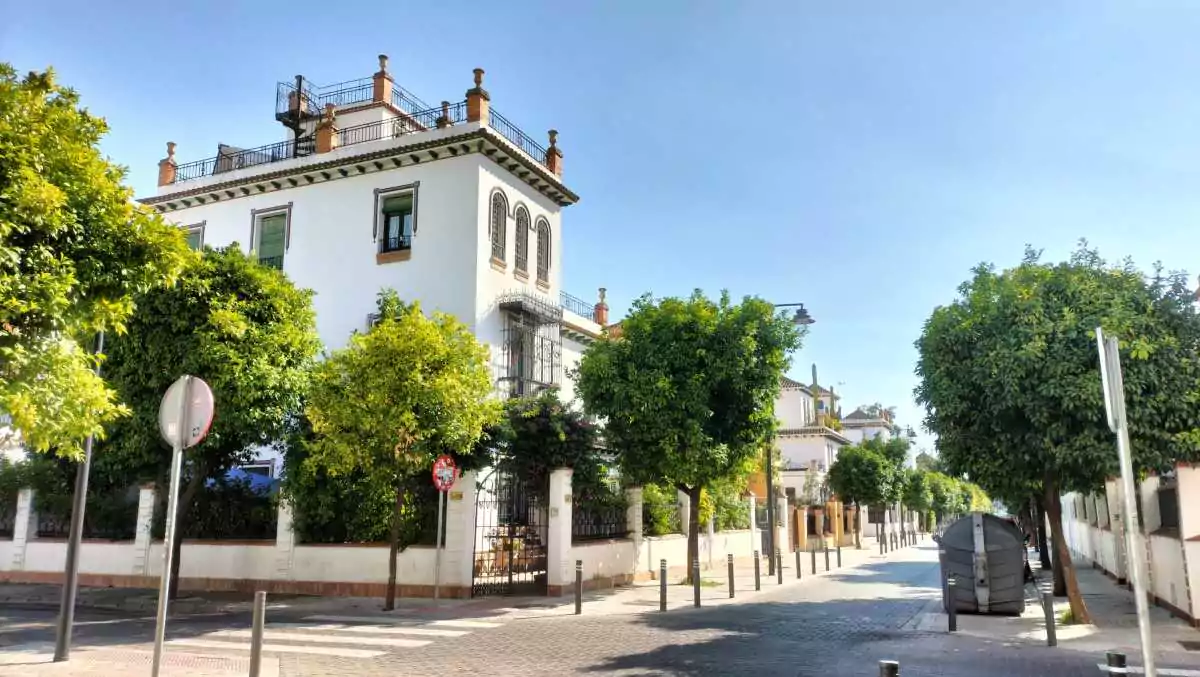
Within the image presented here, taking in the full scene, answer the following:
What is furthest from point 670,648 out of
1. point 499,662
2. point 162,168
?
point 162,168

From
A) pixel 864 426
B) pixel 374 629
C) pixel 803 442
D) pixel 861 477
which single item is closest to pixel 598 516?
pixel 374 629

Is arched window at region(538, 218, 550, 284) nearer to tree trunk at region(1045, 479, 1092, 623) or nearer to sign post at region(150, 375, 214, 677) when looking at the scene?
tree trunk at region(1045, 479, 1092, 623)

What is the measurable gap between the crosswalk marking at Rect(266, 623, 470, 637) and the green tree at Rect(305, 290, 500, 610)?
2.26 m

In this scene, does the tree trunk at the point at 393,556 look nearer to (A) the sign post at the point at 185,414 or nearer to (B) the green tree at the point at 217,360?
(B) the green tree at the point at 217,360

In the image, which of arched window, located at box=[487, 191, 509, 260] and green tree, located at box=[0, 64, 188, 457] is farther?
arched window, located at box=[487, 191, 509, 260]

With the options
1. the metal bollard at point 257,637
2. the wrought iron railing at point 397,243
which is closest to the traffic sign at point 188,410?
the metal bollard at point 257,637

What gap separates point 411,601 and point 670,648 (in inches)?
307

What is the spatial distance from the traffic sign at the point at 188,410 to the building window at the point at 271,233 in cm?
2001

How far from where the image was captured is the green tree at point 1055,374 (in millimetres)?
12406

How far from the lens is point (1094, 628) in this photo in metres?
13.1

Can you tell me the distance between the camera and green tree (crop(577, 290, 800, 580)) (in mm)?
19375

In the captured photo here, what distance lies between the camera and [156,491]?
2009 cm

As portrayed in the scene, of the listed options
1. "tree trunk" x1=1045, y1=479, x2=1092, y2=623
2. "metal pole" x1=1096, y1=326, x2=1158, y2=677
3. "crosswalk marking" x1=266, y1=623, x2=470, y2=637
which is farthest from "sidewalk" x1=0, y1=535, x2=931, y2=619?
"metal pole" x1=1096, y1=326, x2=1158, y2=677

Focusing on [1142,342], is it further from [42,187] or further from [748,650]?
[42,187]
